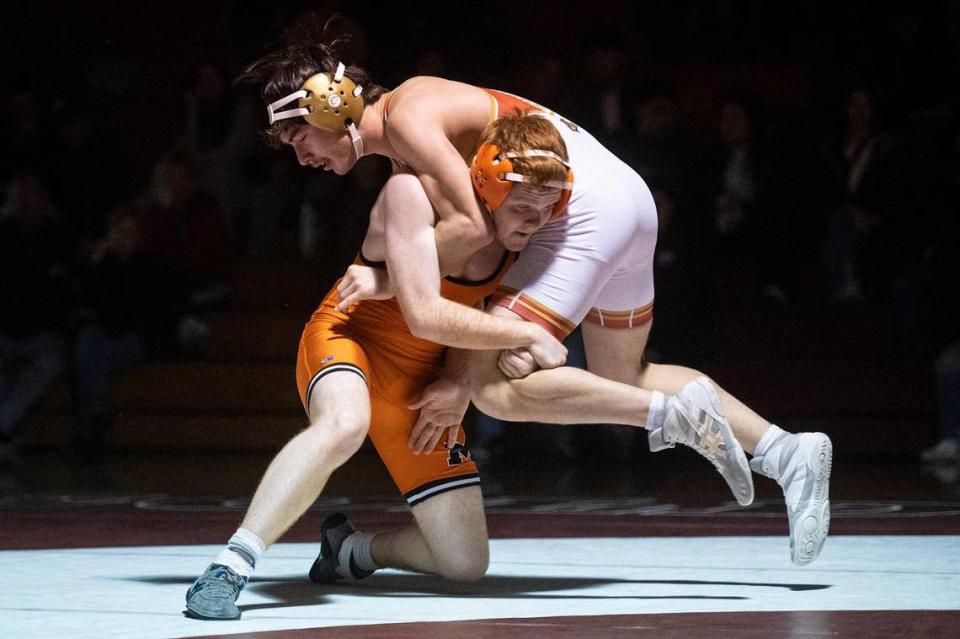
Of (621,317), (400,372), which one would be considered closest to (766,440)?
(621,317)

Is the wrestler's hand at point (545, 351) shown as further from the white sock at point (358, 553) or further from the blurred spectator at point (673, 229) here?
the blurred spectator at point (673, 229)

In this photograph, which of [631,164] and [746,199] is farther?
[746,199]

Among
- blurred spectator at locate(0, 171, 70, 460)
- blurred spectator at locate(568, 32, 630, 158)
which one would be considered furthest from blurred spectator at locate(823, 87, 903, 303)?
blurred spectator at locate(0, 171, 70, 460)

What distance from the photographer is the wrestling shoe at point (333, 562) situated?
12.4ft

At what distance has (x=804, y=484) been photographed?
354 cm

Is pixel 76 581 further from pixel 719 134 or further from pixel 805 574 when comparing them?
pixel 719 134

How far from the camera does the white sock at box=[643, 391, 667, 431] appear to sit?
349 cm

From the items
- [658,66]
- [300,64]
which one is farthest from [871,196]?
[300,64]

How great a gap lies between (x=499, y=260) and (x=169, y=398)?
463cm

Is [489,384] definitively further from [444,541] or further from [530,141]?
[530,141]

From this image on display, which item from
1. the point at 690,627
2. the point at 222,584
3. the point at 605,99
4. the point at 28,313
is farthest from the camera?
the point at 28,313

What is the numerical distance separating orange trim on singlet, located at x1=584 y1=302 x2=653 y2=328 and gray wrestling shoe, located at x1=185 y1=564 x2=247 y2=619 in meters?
1.14

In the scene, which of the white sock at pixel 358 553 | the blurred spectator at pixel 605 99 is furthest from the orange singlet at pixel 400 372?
the blurred spectator at pixel 605 99

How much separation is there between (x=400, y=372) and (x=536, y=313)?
423 millimetres
